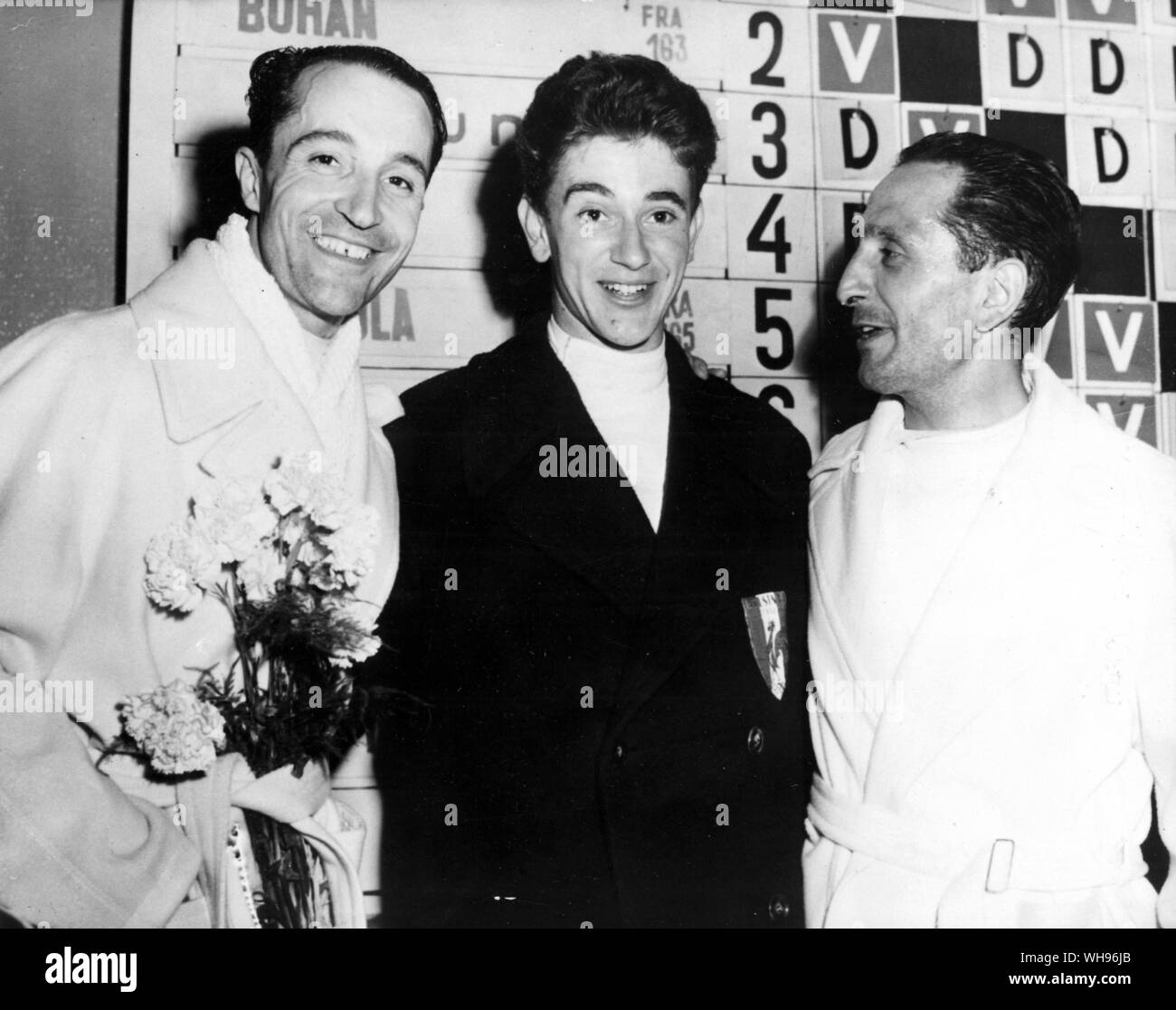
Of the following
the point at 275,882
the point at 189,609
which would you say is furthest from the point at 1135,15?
the point at 275,882

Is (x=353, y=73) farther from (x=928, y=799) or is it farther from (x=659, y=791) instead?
(x=928, y=799)

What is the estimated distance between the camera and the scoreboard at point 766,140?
1.85m

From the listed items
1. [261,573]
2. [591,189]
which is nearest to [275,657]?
[261,573]

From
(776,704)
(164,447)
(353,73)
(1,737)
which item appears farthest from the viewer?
(776,704)

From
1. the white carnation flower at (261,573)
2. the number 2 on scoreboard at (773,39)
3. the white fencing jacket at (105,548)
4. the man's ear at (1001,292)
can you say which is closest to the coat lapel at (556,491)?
the white fencing jacket at (105,548)

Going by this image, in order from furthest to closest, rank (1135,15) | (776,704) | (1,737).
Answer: (1135,15)
(776,704)
(1,737)

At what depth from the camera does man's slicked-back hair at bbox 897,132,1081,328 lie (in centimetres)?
164

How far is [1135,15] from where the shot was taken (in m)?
2.09

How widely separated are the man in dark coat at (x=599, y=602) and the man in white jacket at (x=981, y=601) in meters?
0.12

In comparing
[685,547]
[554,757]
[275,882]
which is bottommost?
[275,882]

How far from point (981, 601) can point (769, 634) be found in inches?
12.5

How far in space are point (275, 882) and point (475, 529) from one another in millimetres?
560

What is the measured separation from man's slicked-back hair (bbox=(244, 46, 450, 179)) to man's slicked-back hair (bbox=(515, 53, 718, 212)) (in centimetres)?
19
